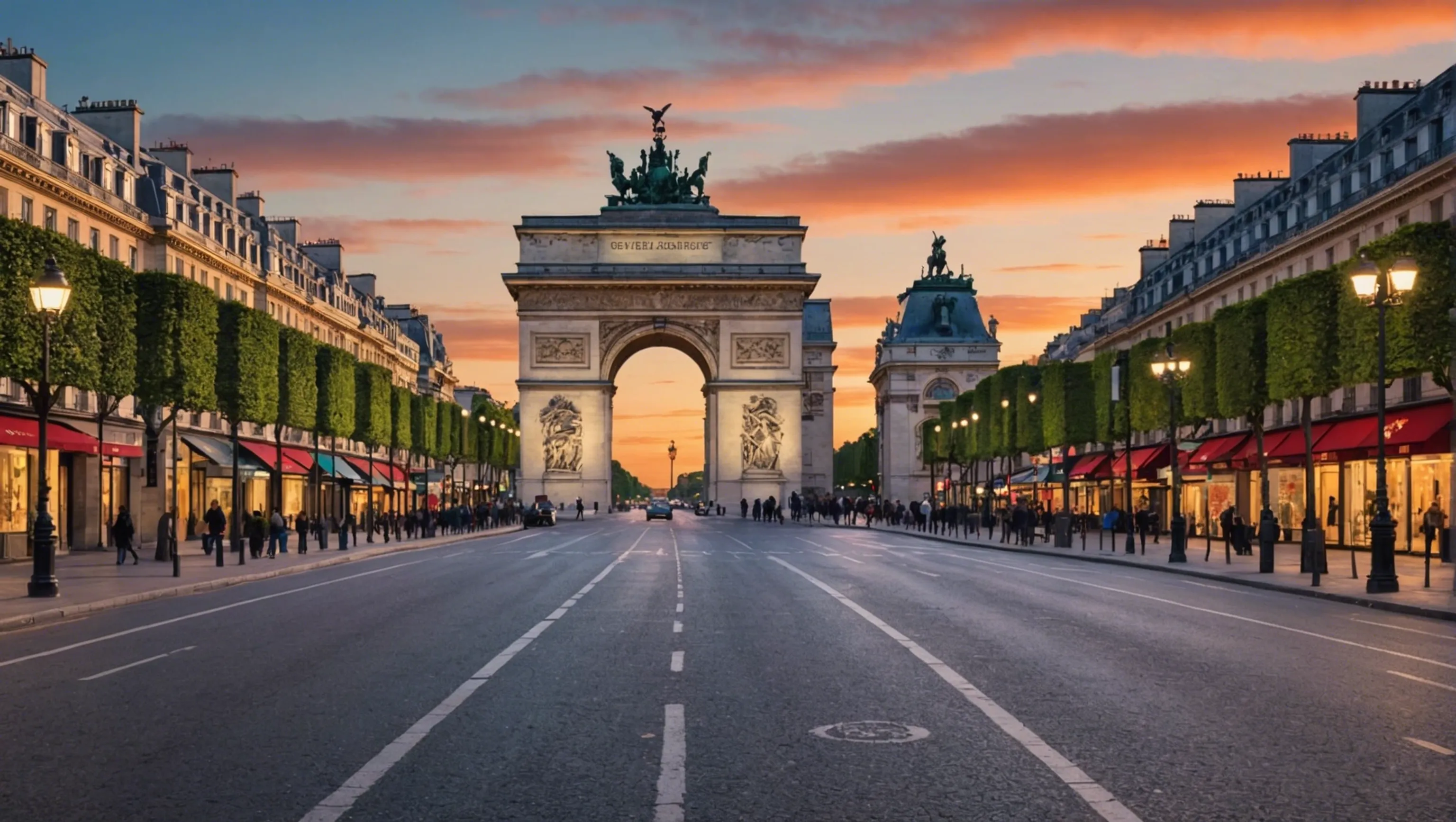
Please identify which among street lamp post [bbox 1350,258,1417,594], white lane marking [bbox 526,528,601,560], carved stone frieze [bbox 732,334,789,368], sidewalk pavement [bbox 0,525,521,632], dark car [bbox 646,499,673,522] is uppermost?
carved stone frieze [bbox 732,334,789,368]

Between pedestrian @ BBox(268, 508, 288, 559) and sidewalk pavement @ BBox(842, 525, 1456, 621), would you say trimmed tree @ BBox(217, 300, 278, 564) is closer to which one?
pedestrian @ BBox(268, 508, 288, 559)

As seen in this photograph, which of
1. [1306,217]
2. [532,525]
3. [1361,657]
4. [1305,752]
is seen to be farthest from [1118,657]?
[532,525]

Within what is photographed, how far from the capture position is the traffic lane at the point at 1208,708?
29.5 ft

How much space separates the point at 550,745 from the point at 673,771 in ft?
4.45

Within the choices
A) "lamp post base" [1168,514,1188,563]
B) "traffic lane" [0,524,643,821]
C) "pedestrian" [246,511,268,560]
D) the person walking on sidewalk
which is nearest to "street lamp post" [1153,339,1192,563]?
"lamp post base" [1168,514,1188,563]

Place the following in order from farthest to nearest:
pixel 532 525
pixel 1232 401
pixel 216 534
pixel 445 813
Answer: pixel 532 525 < pixel 1232 401 < pixel 216 534 < pixel 445 813

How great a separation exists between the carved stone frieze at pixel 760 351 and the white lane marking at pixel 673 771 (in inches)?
3659

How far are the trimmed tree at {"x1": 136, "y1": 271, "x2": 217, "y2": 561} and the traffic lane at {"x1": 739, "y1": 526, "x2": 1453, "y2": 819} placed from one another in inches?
1109

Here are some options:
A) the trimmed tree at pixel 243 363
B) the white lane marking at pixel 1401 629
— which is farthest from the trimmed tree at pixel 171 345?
the white lane marking at pixel 1401 629

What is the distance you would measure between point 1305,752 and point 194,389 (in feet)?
130

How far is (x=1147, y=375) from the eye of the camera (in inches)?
2480

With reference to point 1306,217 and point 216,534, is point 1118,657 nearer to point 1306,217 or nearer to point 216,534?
point 216,534

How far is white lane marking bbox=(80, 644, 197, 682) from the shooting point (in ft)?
49.1

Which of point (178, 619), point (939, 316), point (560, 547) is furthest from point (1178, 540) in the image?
point (939, 316)
